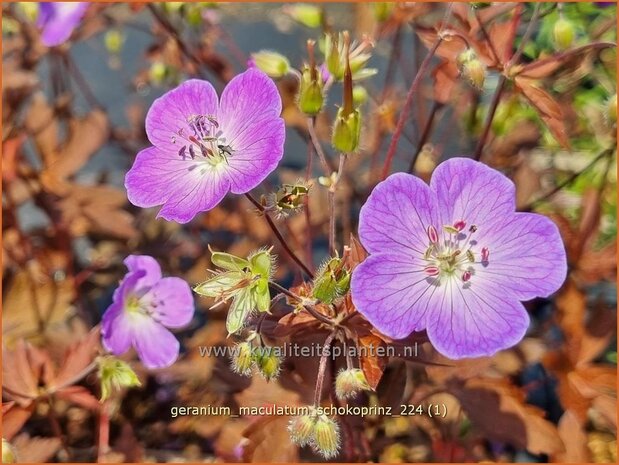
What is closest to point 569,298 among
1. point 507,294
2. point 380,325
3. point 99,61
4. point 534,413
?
point 534,413

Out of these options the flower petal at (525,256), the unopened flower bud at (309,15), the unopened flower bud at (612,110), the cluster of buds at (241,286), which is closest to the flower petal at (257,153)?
the cluster of buds at (241,286)

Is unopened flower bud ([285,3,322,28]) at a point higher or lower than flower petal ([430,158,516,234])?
higher

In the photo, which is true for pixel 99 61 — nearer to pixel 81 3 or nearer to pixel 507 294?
pixel 81 3

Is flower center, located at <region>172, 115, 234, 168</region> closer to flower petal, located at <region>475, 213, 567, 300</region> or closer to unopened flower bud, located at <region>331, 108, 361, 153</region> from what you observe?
unopened flower bud, located at <region>331, 108, 361, 153</region>

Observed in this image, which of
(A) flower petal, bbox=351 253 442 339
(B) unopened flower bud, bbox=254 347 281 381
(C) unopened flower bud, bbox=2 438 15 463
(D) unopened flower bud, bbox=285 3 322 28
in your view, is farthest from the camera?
(D) unopened flower bud, bbox=285 3 322 28

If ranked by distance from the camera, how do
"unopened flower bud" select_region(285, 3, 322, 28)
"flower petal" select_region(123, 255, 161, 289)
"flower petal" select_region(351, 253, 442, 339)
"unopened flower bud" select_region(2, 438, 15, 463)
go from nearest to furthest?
1. "flower petal" select_region(351, 253, 442, 339)
2. "unopened flower bud" select_region(2, 438, 15, 463)
3. "flower petal" select_region(123, 255, 161, 289)
4. "unopened flower bud" select_region(285, 3, 322, 28)

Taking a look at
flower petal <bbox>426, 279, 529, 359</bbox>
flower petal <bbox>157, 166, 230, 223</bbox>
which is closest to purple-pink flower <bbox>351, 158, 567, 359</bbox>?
flower petal <bbox>426, 279, 529, 359</bbox>

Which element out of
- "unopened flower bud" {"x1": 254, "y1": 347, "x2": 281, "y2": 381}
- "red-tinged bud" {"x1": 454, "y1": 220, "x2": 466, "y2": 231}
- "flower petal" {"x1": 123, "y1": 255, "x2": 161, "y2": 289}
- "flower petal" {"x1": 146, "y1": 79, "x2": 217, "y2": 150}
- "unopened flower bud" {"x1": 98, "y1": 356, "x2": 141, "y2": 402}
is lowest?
"unopened flower bud" {"x1": 98, "y1": 356, "x2": 141, "y2": 402}

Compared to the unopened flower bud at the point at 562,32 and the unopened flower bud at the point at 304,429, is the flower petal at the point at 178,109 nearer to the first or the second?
the unopened flower bud at the point at 304,429
